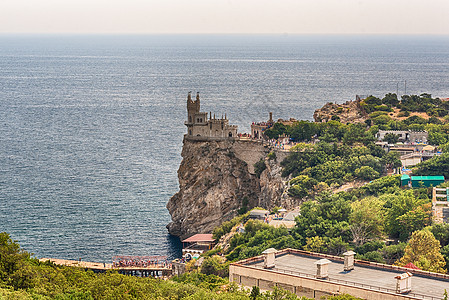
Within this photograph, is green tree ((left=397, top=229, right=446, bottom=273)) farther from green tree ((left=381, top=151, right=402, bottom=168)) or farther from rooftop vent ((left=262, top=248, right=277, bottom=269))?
green tree ((left=381, top=151, right=402, bottom=168))

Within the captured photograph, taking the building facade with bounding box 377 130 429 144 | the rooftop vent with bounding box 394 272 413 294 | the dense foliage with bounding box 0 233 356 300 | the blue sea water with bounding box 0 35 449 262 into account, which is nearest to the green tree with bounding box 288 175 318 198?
the blue sea water with bounding box 0 35 449 262

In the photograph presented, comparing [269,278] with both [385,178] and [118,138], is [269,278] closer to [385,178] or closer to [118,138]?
[385,178]

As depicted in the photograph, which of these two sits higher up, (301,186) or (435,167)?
(435,167)

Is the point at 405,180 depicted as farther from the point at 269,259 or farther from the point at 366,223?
the point at 269,259

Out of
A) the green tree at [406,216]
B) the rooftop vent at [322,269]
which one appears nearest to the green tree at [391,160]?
the green tree at [406,216]

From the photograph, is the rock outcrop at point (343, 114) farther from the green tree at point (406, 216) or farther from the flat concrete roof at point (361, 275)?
the flat concrete roof at point (361, 275)

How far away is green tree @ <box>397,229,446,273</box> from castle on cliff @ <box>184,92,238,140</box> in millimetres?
34264

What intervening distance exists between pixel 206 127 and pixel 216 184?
20.8 ft

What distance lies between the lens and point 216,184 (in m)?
85.3

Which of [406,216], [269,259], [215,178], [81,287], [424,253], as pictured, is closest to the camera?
[81,287]

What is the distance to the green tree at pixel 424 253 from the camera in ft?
171

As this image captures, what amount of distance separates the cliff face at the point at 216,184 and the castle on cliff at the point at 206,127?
0.68 m

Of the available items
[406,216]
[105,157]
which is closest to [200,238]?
[406,216]

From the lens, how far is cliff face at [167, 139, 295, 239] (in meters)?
83.1
